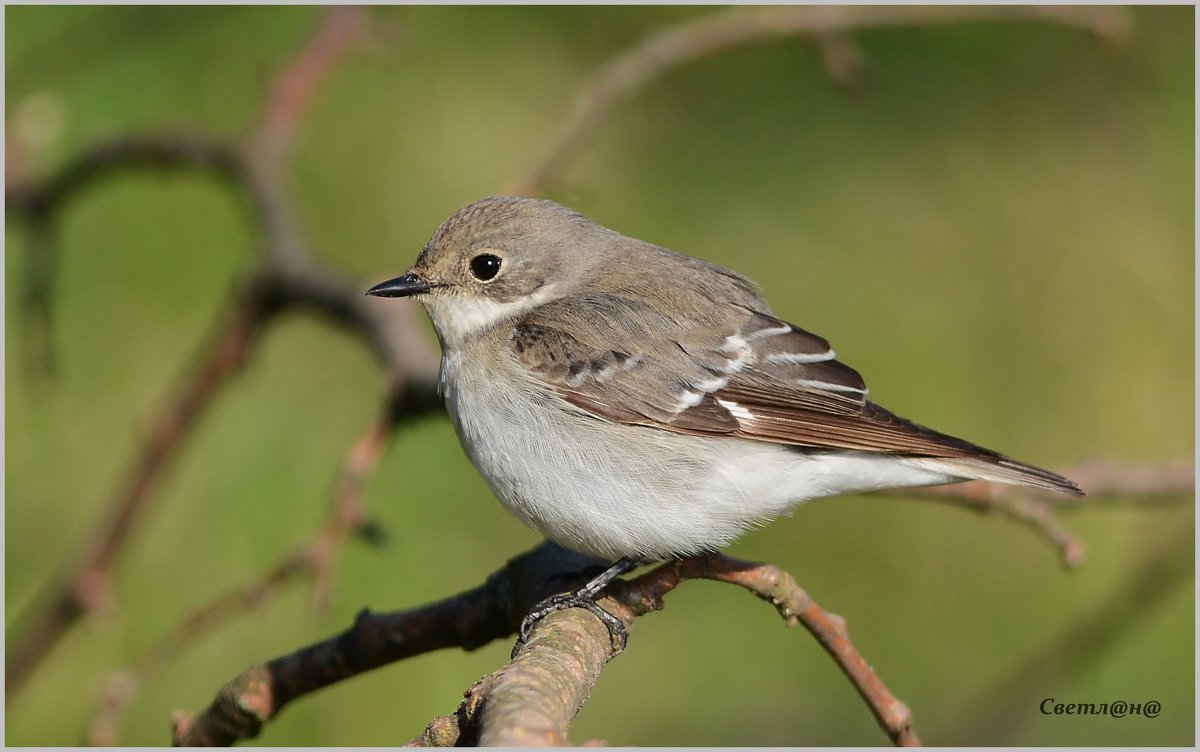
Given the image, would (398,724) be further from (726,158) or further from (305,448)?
(726,158)

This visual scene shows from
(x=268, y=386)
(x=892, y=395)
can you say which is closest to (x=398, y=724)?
(x=268, y=386)

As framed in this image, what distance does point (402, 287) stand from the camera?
13.9ft

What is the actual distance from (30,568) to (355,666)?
2.98 m

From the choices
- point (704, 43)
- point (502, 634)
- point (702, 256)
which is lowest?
point (502, 634)

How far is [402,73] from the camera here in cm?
731

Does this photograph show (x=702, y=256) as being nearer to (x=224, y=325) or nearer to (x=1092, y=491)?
(x=224, y=325)

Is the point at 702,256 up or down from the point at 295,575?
up

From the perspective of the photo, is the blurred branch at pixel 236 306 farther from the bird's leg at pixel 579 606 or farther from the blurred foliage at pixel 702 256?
the bird's leg at pixel 579 606

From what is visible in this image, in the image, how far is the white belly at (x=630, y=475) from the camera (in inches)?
151

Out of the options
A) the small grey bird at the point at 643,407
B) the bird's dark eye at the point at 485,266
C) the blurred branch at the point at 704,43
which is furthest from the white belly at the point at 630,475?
the blurred branch at the point at 704,43

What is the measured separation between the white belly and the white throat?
32 cm

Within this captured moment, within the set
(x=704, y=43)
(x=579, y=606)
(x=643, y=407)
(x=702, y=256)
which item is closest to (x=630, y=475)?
(x=643, y=407)

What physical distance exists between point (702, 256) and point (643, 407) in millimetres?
Answer: 3090

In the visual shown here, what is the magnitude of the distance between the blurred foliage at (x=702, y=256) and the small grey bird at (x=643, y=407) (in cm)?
148
